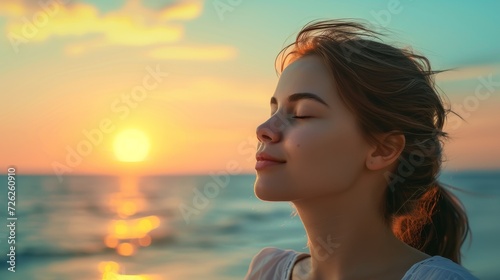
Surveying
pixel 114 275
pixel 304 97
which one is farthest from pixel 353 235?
pixel 114 275

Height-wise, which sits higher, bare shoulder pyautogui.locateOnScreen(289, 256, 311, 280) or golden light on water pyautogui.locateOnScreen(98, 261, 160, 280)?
golden light on water pyautogui.locateOnScreen(98, 261, 160, 280)

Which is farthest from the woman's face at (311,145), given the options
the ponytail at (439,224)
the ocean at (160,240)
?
the ocean at (160,240)

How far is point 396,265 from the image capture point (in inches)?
82.9

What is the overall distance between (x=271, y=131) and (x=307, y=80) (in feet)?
0.72

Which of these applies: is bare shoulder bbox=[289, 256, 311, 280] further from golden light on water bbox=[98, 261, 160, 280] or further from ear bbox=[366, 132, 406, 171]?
golden light on water bbox=[98, 261, 160, 280]

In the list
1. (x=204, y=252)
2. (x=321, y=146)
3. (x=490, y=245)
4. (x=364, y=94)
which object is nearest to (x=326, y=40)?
(x=364, y=94)

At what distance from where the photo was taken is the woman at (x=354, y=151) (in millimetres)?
2107

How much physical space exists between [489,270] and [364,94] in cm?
545

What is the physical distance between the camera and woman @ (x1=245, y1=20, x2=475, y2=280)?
211cm

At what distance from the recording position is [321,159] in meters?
2.10

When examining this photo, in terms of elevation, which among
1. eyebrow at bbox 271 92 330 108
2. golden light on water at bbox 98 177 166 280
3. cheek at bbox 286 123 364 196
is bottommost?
cheek at bbox 286 123 364 196

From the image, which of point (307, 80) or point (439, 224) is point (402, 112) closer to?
point (307, 80)

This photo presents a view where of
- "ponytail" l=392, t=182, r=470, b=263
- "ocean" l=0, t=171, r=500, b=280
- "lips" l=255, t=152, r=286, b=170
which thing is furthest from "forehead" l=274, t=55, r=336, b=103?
"ocean" l=0, t=171, r=500, b=280

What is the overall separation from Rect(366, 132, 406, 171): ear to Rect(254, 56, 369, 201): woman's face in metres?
0.03
